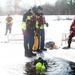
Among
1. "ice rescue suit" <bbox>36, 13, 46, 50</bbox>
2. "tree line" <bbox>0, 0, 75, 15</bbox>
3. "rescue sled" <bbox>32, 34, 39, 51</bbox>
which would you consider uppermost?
"ice rescue suit" <bbox>36, 13, 46, 50</bbox>

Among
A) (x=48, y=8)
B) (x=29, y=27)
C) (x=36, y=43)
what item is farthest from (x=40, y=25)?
(x=48, y=8)

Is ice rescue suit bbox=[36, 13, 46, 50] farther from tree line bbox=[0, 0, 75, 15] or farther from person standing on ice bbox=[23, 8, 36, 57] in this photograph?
tree line bbox=[0, 0, 75, 15]

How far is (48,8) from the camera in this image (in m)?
62.2

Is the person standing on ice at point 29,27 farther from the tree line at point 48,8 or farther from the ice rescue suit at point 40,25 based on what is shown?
the tree line at point 48,8

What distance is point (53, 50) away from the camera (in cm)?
1216

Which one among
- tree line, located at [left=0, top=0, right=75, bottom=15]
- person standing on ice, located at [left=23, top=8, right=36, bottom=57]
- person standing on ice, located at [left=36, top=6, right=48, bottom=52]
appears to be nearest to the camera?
person standing on ice, located at [left=23, top=8, right=36, bottom=57]

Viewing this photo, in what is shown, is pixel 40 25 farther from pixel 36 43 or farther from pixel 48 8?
pixel 48 8

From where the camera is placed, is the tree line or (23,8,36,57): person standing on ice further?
the tree line

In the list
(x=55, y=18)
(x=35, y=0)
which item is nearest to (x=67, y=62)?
(x=55, y=18)

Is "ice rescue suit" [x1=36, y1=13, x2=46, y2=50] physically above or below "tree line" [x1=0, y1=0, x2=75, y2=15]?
above

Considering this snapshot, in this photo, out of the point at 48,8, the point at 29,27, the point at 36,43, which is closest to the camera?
the point at 29,27

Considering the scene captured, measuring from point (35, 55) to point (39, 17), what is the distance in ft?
5.91

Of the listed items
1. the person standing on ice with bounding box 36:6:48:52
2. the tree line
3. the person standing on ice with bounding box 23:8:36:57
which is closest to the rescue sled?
the person standing on ice with bounding box 36:6:48:52

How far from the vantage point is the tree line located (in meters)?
61.4
